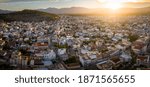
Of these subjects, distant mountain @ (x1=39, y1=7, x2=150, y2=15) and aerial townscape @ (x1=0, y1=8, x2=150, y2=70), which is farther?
distant mountain @ (x1=39, y1=7, x2=150, y2=15)

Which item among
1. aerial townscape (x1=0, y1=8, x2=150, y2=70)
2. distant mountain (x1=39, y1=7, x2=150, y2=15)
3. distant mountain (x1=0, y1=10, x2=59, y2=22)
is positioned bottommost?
aerial townscape (x1=0, y1=8, x2=150, y2=70)

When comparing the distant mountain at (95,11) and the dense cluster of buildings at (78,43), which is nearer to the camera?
the dense cluster of buildings at (78,43)

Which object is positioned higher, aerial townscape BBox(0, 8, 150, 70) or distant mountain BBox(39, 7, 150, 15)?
distant mountain BBox(39, 7, 150, 15)

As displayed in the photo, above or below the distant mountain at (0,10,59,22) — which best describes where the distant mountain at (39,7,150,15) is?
above

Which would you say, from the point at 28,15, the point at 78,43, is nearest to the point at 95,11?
the point at 78,43

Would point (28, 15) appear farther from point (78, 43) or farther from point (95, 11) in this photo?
point (95, 11)

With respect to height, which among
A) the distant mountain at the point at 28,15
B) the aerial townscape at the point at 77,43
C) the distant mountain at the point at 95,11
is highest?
the distant mountain at the point at 95,11
